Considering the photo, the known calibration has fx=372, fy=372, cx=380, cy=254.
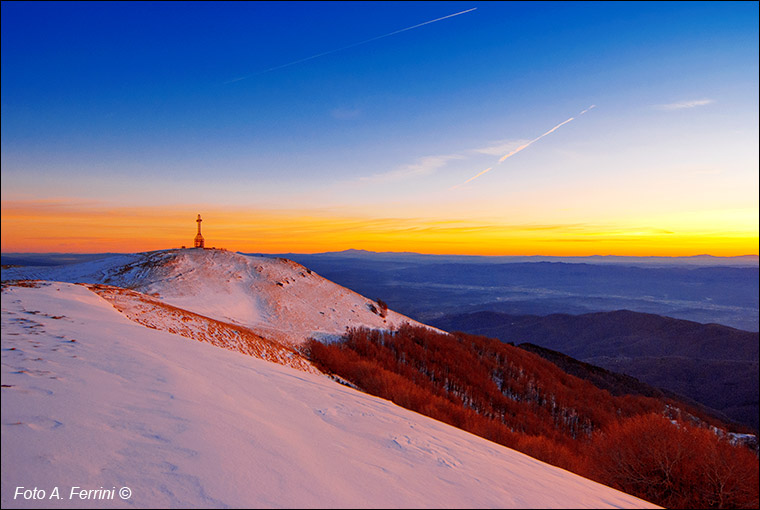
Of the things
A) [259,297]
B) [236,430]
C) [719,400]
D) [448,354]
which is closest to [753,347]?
[719,400]

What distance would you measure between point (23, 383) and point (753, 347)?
175784 millimetres

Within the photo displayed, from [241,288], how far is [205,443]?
2528cm

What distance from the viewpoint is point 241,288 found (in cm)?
2695

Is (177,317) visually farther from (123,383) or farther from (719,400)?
(719,400)

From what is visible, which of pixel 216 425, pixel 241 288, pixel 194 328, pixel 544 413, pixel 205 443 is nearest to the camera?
pixel 205 443

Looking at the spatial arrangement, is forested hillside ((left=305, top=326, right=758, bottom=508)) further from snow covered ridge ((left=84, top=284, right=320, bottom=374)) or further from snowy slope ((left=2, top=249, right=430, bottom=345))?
snowy slope ((left=2, top=249, right=430, bottom=345))

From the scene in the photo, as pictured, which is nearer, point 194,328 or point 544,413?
point 194,328

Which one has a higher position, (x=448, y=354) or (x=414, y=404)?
(x=414, y=404)

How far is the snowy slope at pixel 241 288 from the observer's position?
22.1m

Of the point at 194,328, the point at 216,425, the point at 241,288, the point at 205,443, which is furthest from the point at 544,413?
the point at 205,443

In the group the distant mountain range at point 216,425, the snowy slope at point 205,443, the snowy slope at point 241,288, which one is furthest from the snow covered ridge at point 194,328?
the snowy slope at point 241,288

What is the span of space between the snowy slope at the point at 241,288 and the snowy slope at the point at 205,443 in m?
13.2

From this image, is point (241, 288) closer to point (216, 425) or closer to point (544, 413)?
point (544, 413)

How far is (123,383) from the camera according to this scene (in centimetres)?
406
